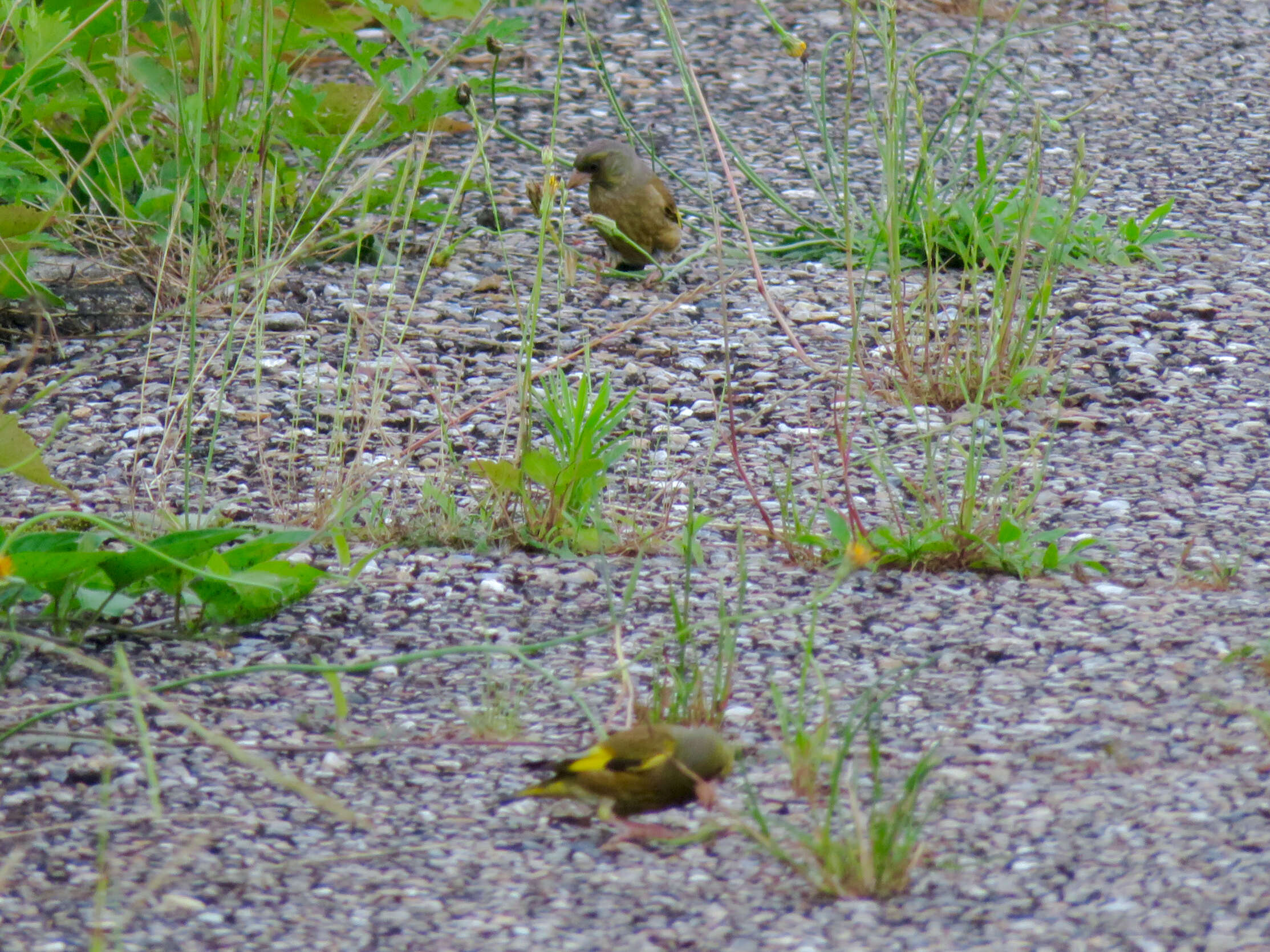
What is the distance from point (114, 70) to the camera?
4066 millimetres

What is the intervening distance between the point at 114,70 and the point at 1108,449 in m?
2.87

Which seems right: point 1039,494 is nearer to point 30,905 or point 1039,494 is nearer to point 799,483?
point 799,483

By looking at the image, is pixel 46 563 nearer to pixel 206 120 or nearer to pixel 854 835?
pixel 854 835

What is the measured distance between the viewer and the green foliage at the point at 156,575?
2.20m

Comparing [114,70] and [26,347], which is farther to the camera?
[114,70]

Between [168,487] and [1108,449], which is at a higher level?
[1108,449]

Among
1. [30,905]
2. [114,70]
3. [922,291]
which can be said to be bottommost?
[30,905]

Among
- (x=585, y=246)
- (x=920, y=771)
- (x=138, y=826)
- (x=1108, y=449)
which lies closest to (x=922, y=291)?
(x=1108, y=449)

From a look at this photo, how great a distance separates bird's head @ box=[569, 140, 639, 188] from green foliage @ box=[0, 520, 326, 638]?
2.19 meters

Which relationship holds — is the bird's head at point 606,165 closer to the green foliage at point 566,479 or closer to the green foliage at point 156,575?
the green foliage at point 566,479

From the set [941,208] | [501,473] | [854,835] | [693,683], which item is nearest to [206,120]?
[501,473]

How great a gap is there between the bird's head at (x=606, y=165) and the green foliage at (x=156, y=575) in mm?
2188

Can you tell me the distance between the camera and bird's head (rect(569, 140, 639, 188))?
4367 mm

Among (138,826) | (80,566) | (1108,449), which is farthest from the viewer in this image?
(1108,449)
